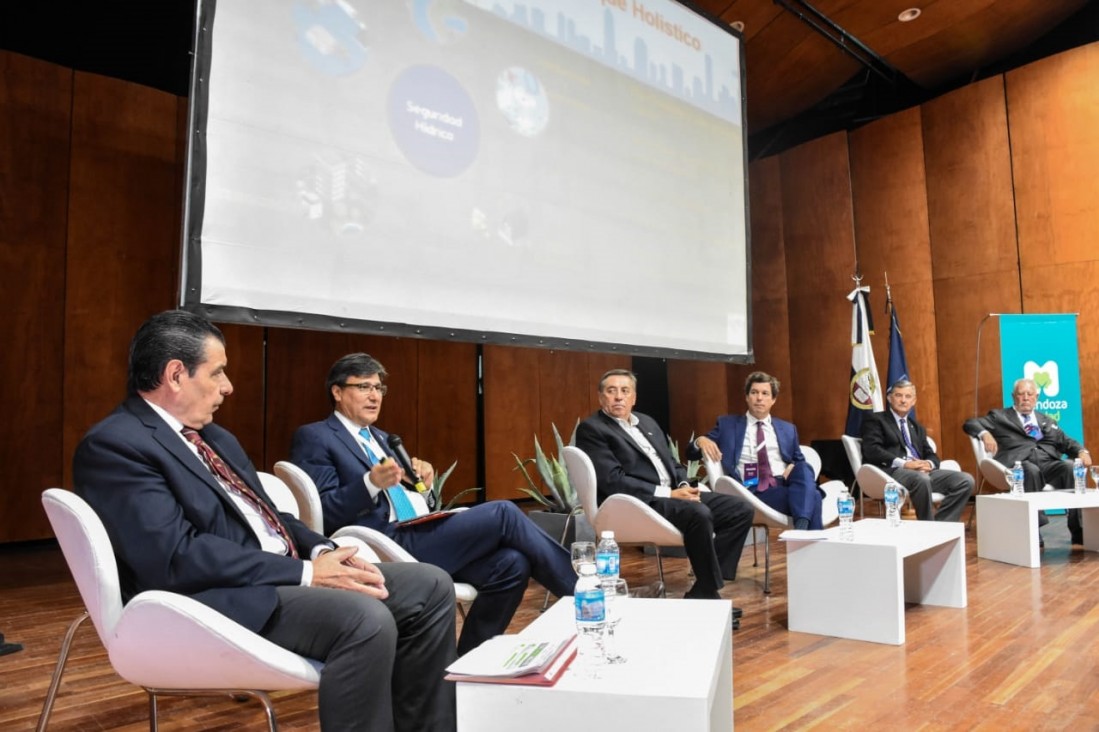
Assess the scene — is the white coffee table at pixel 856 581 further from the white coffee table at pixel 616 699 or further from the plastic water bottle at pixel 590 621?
the plastic water bottle at pixel 590 621

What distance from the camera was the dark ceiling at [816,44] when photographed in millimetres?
5781

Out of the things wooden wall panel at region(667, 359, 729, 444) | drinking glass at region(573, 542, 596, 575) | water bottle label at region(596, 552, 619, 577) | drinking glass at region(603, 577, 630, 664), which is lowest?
drinking glass at region(603, 577, 630, 664)

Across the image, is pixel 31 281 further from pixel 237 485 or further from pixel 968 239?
pixel 968 239

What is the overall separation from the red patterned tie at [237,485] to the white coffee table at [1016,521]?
413 cm

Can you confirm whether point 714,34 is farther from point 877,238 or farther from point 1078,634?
point 1078,634

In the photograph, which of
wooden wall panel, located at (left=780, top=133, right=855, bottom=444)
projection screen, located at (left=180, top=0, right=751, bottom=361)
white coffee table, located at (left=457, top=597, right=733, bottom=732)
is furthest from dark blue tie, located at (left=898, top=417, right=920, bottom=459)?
white coffee table, located at (left=457, top=597, right=733, bottom=732)

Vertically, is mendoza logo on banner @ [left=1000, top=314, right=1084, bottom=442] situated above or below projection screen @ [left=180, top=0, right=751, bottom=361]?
below

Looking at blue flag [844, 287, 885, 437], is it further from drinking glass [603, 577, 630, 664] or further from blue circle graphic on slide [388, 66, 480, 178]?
drinking glass [603, 577, 630, 664]

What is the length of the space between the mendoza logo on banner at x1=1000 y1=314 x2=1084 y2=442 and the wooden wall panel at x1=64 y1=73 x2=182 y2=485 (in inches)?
266

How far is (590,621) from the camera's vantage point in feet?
5.24

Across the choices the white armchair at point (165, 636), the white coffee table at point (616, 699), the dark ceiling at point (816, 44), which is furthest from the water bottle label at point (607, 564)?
the dark ceiling at point (816, 44)

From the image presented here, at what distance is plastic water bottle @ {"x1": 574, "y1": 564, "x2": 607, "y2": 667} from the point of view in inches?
62.3

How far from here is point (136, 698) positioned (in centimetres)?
258

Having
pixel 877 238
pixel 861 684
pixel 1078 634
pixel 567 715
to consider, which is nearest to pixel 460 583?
pixel 567 715
